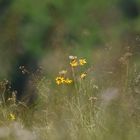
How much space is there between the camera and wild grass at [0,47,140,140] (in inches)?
187

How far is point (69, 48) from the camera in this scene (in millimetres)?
7297

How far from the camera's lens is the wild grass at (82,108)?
4.75 meters

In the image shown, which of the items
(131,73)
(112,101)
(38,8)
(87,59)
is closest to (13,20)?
(38,8)

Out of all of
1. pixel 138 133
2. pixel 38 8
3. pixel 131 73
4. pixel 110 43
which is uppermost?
pixel 38 8

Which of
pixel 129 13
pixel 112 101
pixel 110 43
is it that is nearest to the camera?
pixel 112 101

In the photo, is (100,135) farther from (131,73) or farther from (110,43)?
(110,43)

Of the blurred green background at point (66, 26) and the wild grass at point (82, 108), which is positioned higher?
the blurred green background at point (66, 26)

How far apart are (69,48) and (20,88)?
102 cm

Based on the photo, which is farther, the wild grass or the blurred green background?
the blurred green background

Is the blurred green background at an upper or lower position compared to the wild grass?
upper

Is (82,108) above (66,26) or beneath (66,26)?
beneath

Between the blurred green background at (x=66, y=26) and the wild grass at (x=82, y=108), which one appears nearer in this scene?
the wild grass at (x=82, y=108)

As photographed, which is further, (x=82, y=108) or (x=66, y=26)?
(x=66, y=26)

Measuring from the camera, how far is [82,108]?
5539mm
